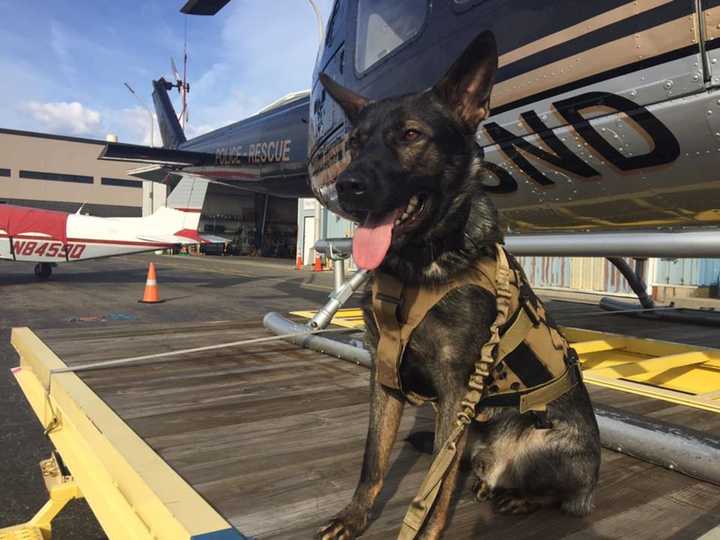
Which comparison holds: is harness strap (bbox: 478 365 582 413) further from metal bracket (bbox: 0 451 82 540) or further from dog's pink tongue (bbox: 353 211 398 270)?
metal bracket (bbox: 0 451 82 540)

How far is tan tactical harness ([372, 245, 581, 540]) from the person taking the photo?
154cm

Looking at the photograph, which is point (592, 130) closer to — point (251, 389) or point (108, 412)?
point (251, 389)

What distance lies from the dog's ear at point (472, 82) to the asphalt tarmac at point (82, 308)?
111 inches

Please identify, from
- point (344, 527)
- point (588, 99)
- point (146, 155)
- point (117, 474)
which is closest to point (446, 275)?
point (344, 527)

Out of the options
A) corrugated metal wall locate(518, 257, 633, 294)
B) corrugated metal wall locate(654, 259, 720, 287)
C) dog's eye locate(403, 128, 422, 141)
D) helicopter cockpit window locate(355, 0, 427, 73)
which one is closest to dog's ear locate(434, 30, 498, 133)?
dog's eye locate(403, 128, 422, 141)

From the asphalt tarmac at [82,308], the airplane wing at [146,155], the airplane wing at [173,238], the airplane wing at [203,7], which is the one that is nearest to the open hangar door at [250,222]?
the asphalt tarmac at [82,308]

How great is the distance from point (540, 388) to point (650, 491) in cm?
64

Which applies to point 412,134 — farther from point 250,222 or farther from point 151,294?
point 250,222

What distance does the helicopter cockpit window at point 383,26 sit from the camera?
131 inches

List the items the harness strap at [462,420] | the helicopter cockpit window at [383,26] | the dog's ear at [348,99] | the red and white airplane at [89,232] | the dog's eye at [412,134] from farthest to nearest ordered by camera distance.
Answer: the red and white airplane at [89,232]
the helicopter cockpit window at [383,26]
the dog's ear at [348,99]
the dog's eye at [412,134]
the harness strap at [462,420]

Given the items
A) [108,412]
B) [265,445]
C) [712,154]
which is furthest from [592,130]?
[108,412]

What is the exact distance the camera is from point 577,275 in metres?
15.4

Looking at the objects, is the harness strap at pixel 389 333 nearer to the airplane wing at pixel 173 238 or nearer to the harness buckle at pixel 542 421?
the harness buckle at pixel 542 421

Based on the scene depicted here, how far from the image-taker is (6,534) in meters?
2.37
